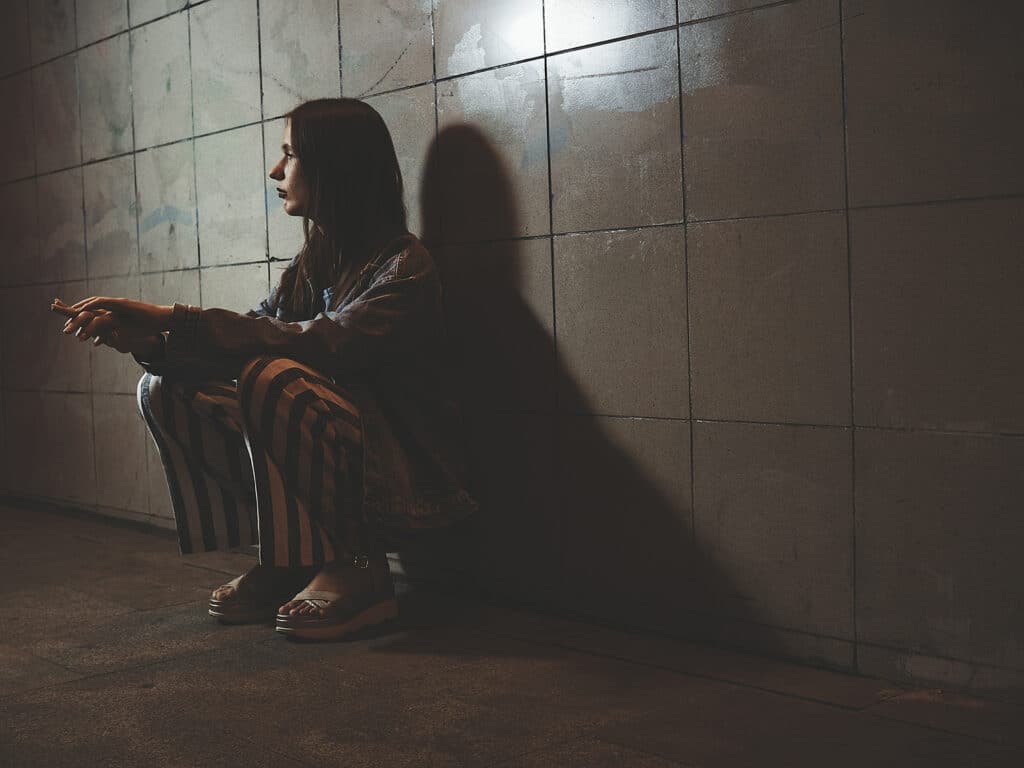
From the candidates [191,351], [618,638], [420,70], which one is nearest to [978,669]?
[618,638]

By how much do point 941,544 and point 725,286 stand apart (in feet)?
2.45

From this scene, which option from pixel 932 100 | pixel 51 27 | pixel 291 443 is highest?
pixel 51 27

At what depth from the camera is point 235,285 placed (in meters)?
4.26

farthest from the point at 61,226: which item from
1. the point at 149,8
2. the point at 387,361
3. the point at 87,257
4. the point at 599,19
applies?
the point at 599,19

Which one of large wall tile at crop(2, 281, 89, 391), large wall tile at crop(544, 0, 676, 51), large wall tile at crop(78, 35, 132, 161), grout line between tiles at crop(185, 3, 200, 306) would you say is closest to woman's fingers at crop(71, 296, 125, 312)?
large wall tile at crop(544, 0, 676, 51)

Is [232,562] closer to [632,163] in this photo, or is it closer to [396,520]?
[396,520]

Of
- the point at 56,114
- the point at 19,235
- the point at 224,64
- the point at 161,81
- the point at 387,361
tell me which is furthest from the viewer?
the point at 19,235

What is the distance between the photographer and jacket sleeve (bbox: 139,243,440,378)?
296cm

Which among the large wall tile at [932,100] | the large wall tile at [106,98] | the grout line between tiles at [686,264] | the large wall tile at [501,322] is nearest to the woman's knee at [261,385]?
the large wall tile at [501,322]

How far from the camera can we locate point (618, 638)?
9.79 feet

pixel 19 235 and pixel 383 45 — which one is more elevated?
pixel 383 45

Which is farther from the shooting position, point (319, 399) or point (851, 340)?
point (319, 399)

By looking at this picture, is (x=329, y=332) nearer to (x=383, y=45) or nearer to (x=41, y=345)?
(x=383, y=45)

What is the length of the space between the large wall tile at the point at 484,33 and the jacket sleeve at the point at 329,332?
2.21ft
